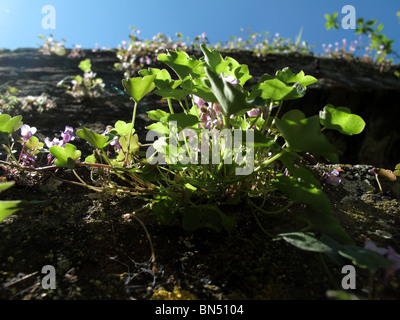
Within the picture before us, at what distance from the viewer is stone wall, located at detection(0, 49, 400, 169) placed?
8.32ft

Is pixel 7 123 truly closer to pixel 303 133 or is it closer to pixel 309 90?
pixel 303 133

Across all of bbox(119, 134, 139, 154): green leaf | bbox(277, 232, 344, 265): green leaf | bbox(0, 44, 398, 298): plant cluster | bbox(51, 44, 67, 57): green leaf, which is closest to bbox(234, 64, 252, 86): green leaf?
bbox(0, 44, 398, 298): plant cluster

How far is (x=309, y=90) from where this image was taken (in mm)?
3330

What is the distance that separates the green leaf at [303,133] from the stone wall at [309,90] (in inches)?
64.1

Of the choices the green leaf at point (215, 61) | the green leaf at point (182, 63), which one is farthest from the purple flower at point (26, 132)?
the green leaf at point (215, 61)

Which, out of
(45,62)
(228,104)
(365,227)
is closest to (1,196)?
(228,104)

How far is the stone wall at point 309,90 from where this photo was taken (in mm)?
2537

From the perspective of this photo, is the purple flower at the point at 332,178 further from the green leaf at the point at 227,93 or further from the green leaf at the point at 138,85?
the green leaf at the point at 138,85

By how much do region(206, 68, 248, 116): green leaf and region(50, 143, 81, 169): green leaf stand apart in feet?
1.70

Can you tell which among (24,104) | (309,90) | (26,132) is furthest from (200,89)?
(309,90)

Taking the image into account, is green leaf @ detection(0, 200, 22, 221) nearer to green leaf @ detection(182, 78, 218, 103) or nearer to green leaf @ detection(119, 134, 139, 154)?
green leaf @ detection(119, 134, 139, 154)

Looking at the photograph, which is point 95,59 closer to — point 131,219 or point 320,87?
point 320,87

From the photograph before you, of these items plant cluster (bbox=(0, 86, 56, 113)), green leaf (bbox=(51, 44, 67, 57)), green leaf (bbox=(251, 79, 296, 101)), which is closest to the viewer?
green leaf (bbox=(251, 79, 296, 101))

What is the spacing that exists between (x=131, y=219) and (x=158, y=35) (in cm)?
453
